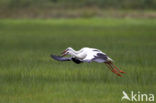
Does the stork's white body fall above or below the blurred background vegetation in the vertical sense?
below

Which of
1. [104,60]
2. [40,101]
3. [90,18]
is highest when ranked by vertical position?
[90,18]

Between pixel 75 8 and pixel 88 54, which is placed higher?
pixel 75 8

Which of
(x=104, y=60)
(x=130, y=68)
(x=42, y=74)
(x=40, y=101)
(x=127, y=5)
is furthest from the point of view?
(x=127, y=5)

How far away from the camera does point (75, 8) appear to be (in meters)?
42.7

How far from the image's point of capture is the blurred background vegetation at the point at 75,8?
131 feet

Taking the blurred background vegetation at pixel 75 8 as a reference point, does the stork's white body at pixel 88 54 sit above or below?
below

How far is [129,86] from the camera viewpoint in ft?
25.1

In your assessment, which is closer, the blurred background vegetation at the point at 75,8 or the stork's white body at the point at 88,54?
the stork's white body at the point at 88,54

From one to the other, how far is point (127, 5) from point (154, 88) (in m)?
36.7

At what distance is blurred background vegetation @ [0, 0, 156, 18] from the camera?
1576 inches

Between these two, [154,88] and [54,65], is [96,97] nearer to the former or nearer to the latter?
[154,88]

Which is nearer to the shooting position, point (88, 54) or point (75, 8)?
point (88, 54)

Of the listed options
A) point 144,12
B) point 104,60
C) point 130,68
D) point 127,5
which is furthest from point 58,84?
point 127,5

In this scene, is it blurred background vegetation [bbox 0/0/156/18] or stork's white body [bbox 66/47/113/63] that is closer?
stork's white body [bbox 66/47/113/63]
